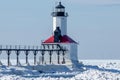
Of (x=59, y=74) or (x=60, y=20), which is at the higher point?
(x=60, y=20)

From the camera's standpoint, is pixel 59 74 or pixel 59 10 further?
pixel 59 10

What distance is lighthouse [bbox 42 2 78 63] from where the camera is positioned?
3531 inches

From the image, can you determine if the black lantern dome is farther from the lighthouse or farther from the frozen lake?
the frozen lake

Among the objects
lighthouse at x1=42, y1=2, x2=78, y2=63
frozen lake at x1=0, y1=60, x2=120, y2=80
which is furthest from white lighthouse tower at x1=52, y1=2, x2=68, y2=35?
frozen lake at x1=0, y1=60, x2=120, y2=80

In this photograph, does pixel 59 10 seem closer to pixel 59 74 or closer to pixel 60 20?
pixel 60 20

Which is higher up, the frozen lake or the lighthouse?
the lighthouse

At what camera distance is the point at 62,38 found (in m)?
90.7

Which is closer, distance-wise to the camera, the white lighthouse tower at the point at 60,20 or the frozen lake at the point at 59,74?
the frozen lake at the point at 59,74

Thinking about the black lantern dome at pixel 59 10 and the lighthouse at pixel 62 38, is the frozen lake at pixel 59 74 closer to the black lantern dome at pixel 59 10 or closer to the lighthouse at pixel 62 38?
the lighthouse at pixel 62 38

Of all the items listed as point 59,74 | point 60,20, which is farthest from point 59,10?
point 59,74

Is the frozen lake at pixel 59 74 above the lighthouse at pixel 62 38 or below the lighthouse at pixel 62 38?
below

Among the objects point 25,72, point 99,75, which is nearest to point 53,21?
point 25,72

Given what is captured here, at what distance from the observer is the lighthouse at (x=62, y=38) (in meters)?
89.7

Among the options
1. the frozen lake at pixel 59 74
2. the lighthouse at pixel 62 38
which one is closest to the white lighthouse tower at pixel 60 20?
the lighthouse at pixel 62 38
